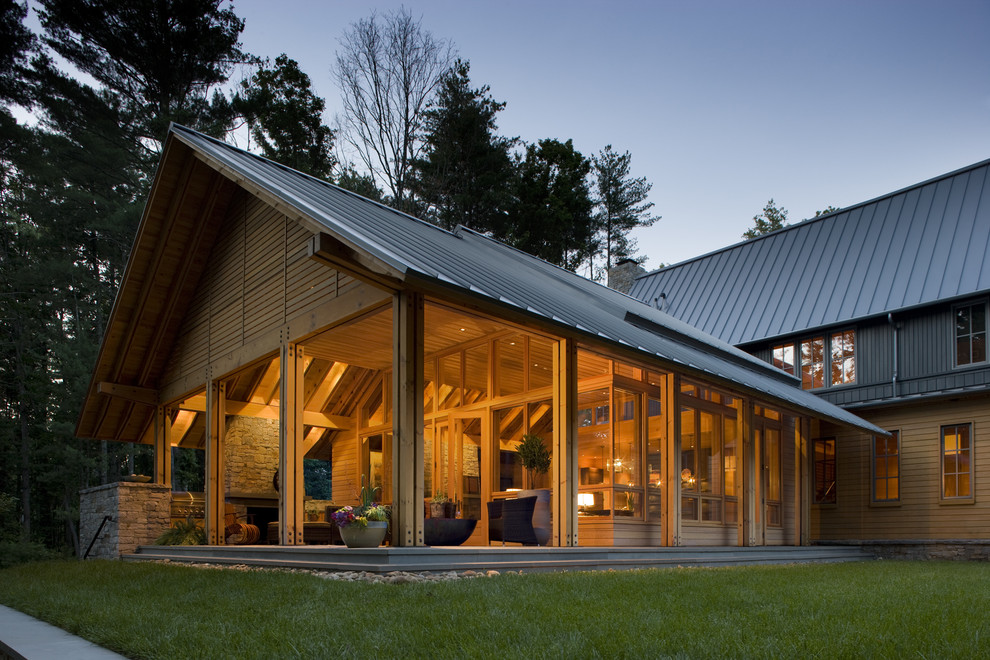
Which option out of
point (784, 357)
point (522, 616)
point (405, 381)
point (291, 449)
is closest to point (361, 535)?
point (405, 381)

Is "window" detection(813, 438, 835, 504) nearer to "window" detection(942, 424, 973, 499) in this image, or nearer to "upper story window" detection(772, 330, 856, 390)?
"upper story window" detection(772, 330, 856, 390)

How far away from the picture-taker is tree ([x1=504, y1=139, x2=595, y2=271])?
27.5 meters

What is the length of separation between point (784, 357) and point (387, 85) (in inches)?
556

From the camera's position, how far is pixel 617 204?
3259 cm

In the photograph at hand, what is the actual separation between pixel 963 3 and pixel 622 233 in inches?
572

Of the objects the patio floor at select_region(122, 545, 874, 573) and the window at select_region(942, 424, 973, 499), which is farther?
the window at select_region(942, 424, 973, 499)

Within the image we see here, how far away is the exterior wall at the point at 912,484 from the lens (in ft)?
48.4

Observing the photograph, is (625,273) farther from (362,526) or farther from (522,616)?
(522,616)

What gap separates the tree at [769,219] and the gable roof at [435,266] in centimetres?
2248

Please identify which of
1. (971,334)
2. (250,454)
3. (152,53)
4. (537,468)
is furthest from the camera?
(152,53)

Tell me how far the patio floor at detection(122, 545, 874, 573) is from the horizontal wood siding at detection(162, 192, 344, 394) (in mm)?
2766

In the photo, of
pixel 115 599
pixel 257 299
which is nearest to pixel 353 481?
pixel 257 299

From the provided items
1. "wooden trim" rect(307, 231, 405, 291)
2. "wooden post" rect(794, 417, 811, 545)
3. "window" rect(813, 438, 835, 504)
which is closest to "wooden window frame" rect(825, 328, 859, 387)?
"window" rect(813, 438, 835, 504)

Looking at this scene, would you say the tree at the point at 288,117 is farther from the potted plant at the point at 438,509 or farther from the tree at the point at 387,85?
the potted plant at the point at 438,509
